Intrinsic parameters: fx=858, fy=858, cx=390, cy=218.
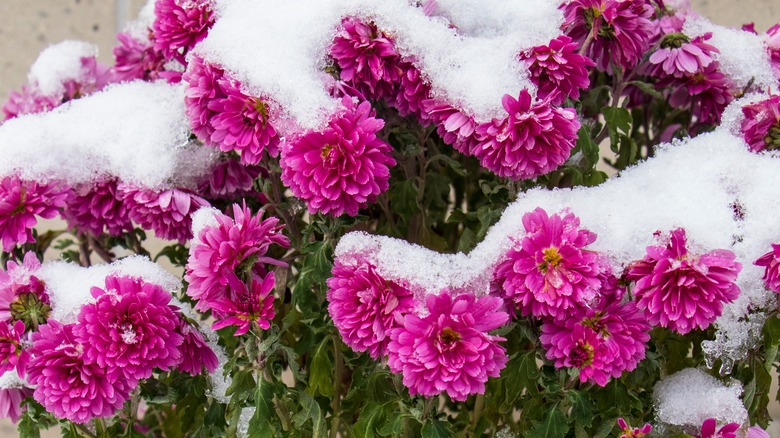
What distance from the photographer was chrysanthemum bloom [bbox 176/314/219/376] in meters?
0.69

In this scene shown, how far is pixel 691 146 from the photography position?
74cm

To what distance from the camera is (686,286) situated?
58 centimetres

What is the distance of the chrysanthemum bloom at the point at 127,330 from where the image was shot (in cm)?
63

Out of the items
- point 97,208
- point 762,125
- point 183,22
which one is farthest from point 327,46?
point 762,125

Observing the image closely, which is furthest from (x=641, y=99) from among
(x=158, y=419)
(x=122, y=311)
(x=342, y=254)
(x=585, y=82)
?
(x=158, y=419)

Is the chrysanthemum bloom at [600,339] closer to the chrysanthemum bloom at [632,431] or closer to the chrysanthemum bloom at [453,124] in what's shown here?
the chrysanthemum bloom at [632,431]

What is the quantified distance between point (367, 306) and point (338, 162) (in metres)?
0.11

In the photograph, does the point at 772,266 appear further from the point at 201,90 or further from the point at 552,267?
the point at 201,90

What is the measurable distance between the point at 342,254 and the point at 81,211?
29 cm

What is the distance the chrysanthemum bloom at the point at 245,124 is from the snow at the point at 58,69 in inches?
13.8

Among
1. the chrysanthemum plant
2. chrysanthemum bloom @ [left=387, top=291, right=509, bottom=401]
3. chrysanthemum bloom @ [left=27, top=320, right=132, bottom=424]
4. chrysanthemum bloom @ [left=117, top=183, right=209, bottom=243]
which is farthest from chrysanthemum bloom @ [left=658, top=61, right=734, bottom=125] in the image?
chrysanthemum bloom @ [left=27, top=320, right=132, bottom=424]

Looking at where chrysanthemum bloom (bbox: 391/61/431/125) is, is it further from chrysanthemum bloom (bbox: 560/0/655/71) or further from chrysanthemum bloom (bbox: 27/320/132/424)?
chrysanthemum bloom (bbox: 27/320/132/424)

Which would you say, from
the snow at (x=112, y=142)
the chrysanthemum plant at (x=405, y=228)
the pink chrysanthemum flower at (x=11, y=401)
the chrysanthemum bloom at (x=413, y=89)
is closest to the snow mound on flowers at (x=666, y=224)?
the chrysanthemum plant at (x=405, y=228)

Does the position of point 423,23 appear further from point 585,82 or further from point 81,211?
point 81,211
